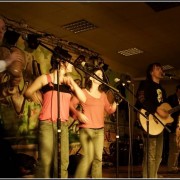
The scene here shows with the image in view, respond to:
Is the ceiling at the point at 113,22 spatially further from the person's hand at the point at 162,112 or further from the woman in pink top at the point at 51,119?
the woman in pink top at the point at 51,119

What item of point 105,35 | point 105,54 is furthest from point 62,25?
point 105,54

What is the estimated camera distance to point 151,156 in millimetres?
3854

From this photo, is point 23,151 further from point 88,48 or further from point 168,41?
point 168,41

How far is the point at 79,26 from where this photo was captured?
6695mm

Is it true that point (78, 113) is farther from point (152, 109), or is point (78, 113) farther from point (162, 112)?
point (162, 112)

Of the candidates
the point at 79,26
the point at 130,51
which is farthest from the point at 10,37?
the point at 130,51

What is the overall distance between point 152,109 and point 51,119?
1603 mm

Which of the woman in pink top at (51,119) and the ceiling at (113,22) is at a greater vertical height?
the ceiling at (113,22)

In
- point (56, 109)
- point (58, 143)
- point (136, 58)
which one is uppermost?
point (136, 58)

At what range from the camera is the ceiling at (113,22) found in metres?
5.58

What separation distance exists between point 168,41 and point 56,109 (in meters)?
5.38

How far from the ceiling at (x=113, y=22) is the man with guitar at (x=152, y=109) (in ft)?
6.37

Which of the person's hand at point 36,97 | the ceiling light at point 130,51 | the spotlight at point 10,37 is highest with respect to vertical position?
the ceiling light at point 130,51

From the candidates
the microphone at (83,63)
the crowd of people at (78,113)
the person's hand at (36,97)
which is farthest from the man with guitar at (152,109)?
the person's hand at (36,97)
